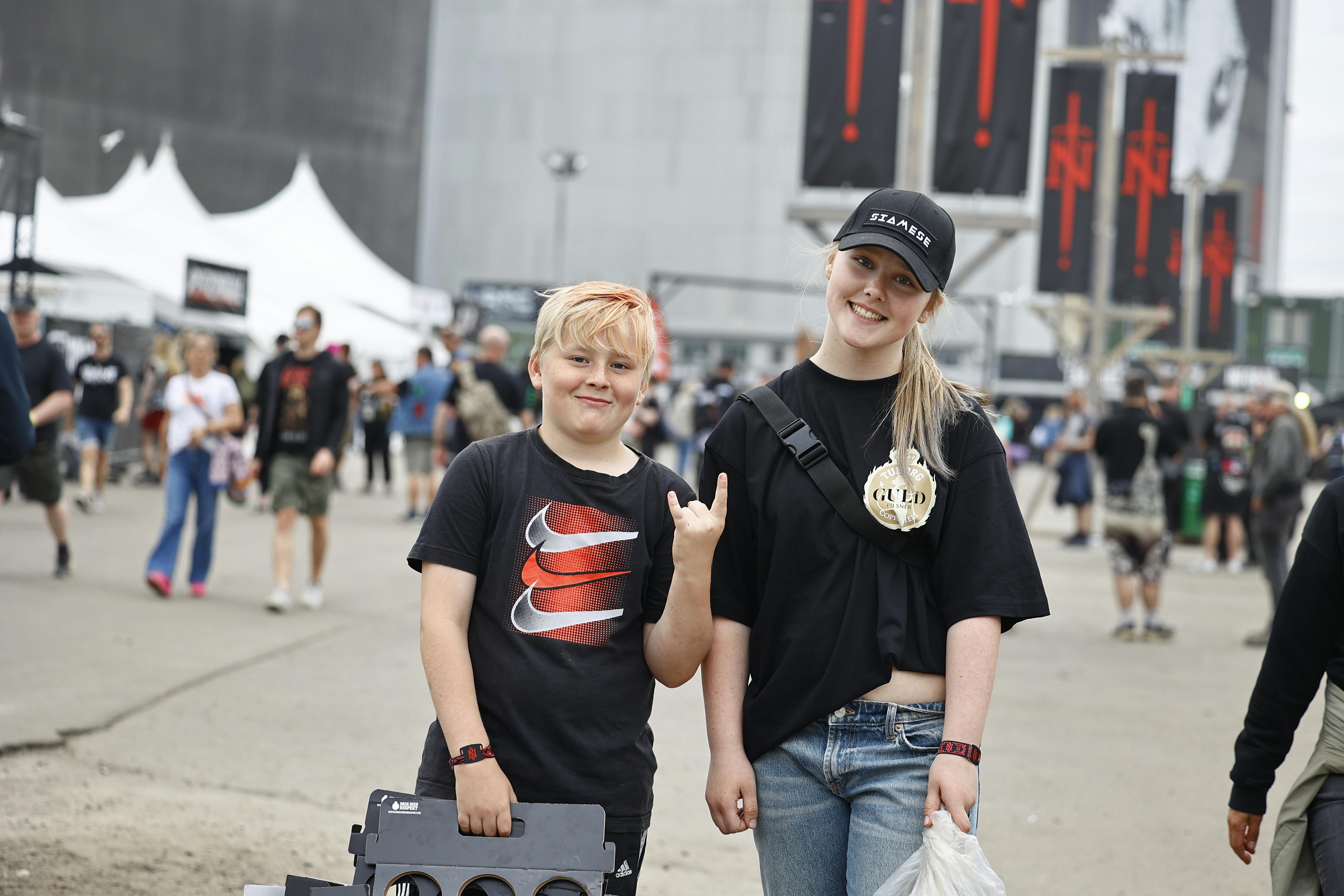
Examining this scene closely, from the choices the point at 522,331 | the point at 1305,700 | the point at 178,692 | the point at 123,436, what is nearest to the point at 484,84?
the point at 522,331

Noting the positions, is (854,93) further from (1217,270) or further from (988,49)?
(1217,270)

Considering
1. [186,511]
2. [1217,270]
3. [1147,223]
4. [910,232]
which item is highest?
[1217,270]

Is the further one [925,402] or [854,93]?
[854,93]

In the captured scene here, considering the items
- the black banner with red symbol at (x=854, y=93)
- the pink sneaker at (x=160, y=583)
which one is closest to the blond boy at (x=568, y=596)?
the pink sneaker at (x=160, y=583)

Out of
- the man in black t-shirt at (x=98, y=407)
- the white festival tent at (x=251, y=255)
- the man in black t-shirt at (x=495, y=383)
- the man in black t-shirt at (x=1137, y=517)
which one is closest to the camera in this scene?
the man in black t-shirt at (x=1137, y=517)

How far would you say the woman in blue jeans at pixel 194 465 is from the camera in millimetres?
8609

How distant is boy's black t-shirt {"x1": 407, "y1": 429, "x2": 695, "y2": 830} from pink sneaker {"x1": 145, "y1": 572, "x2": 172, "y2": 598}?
676 cm

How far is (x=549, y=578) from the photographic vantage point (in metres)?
2.32

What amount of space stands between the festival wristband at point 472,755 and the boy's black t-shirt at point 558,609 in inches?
5.2

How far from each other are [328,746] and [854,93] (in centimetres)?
651

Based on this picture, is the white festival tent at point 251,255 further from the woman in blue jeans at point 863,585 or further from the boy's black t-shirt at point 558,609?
the woman in blue jeans at point 863,585

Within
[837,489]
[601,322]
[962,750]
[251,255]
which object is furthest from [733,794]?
[251,255]

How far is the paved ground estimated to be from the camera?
4223 mm

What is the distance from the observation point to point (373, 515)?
1489 centimetres
